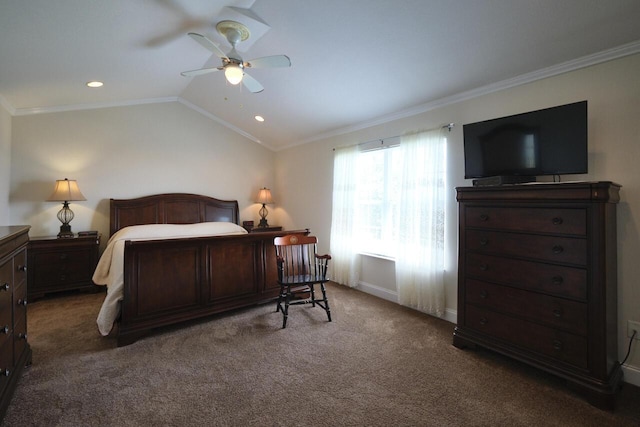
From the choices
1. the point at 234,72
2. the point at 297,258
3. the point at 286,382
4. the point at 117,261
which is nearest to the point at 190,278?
the point at 117,261

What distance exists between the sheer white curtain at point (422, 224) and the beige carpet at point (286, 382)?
1.52ft

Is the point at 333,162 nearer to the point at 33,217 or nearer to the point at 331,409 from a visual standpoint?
the point at 331,409

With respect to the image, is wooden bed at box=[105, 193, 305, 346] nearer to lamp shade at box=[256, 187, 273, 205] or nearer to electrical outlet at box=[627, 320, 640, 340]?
lamp shade at box=[256, 187, 273, 205]

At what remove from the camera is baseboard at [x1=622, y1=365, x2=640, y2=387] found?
6.51 ft

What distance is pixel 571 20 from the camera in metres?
1.92

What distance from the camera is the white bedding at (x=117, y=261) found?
8.25 ft

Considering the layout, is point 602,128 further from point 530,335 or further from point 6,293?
point 6,293

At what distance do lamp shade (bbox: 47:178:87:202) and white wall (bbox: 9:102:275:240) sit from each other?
1.04 ft

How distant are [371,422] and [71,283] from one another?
13.9 ft

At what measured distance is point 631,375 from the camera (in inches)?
79.1

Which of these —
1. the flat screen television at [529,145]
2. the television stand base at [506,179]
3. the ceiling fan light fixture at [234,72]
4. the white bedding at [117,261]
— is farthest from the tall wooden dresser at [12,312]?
the flat screen television at [529,145]

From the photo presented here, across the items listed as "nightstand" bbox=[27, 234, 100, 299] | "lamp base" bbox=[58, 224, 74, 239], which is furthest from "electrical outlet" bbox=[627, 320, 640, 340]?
"lamp base" bbox=[58, 224, 74, 239]

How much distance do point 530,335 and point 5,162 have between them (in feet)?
19.7

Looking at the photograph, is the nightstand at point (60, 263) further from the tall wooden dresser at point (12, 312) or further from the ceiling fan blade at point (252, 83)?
the ceiling fan blade at point (252, 83)
